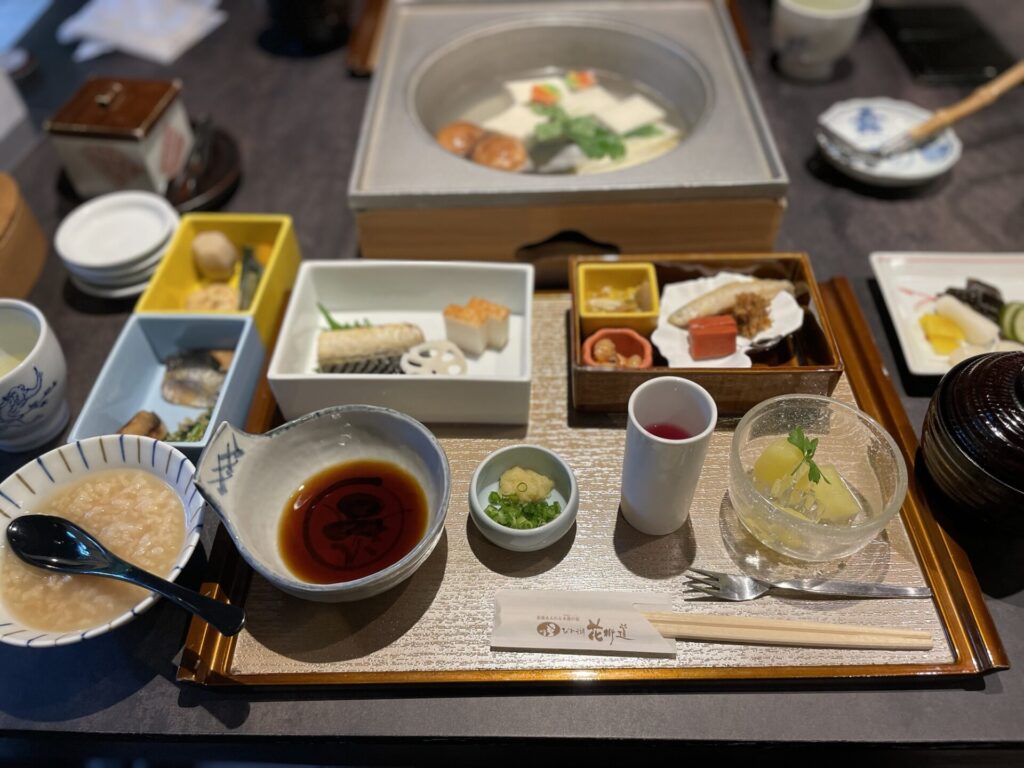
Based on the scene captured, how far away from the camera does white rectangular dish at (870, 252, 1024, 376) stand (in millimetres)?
1845

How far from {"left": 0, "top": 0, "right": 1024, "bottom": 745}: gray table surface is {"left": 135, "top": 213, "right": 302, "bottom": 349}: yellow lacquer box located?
7.4 inches

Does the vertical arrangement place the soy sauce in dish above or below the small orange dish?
below

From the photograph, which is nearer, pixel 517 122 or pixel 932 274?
pixel 932 274

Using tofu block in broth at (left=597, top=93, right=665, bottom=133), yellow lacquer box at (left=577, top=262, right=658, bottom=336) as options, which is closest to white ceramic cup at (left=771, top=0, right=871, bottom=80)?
tofu block in broth at (left=597, top=93, right=665, bottom=133)

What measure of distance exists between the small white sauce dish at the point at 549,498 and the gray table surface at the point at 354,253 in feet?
0.84

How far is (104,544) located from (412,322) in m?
0.83

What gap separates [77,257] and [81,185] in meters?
0.46

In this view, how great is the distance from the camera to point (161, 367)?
178cm

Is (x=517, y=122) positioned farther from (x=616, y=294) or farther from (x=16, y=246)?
(x=16, y=246)

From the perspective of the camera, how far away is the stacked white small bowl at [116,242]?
194 cm

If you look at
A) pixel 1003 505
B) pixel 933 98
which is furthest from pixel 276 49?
pixel 1003 505

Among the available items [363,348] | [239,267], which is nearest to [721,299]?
[363,348]

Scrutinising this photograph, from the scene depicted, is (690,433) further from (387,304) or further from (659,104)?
(659,104)

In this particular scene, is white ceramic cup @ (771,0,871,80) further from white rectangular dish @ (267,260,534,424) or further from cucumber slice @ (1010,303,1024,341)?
white rectangular dish @ (267,260,534,424)
